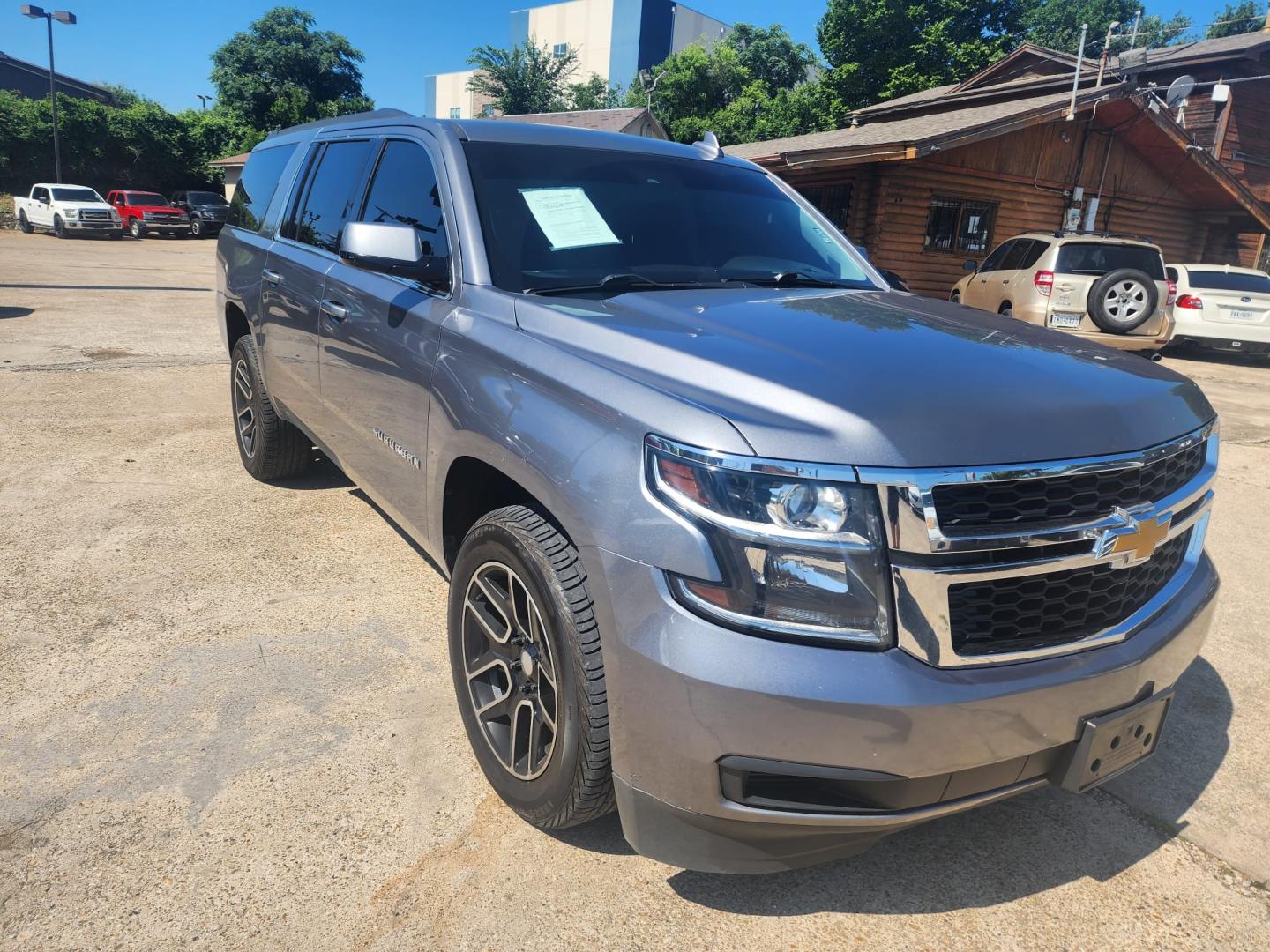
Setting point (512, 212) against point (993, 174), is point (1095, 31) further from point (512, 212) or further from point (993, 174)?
point (512, 212)

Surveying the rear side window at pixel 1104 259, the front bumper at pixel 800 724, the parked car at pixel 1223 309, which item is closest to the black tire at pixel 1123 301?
the rear side window at pixel 1104 259

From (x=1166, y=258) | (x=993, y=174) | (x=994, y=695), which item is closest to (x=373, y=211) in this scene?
(x=994, y=695)

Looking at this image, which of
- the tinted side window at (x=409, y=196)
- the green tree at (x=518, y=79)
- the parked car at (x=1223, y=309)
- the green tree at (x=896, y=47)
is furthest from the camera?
the green tree at (x=518, y=79)

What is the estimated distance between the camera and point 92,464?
519cm

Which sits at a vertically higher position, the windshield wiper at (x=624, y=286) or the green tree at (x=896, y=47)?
the green tree at (x=896, y=47)

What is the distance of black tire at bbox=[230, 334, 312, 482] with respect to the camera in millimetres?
4668

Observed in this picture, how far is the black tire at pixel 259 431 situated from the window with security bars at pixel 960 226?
14198 mm

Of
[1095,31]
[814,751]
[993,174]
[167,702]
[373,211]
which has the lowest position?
[167,702]

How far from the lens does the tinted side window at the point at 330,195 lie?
359cm

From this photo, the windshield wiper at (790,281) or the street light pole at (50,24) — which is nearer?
the windshield wiper at (790,281)

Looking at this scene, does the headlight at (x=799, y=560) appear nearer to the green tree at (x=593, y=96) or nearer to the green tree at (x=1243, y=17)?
the green tree at (x=593, y=96)

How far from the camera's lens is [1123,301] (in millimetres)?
10266

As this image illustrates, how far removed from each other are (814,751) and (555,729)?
694 millimetres

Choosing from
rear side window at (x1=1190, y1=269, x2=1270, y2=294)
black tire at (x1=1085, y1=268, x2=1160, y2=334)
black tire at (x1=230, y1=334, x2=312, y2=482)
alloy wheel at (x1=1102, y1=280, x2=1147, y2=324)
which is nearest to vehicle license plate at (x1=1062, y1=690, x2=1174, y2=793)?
black tire at (x1=230, y1=334, x2=312, y2=482)
